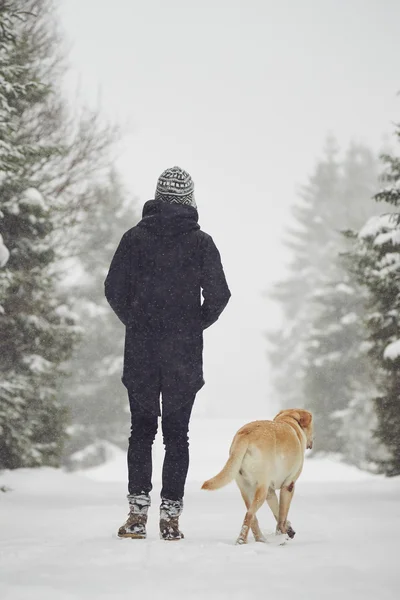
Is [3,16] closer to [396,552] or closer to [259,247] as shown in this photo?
[396,552]

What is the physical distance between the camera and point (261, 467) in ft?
13.1

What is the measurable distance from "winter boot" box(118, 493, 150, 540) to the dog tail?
646 millimetres

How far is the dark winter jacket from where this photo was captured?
14.3ft

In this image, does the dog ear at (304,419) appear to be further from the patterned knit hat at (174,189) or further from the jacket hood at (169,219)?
the patterned knit hat at (174,189)

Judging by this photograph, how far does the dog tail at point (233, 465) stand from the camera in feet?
12.6

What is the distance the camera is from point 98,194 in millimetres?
15164

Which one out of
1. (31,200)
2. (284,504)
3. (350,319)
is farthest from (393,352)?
(350,319)

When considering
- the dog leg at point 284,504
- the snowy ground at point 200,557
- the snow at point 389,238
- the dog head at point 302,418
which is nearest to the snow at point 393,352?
the snow at point 389,238

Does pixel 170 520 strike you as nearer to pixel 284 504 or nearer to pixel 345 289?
pixel 284 504

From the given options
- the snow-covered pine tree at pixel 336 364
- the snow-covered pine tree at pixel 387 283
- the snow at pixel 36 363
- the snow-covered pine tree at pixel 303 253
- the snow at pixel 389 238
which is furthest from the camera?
the snow-covered pine tree at pixel 303 253

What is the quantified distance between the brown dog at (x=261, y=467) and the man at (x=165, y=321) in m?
0.52

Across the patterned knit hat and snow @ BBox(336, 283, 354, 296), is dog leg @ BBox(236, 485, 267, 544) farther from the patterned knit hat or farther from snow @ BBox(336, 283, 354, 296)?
snow @ BBox(336, 283, 354, 296)

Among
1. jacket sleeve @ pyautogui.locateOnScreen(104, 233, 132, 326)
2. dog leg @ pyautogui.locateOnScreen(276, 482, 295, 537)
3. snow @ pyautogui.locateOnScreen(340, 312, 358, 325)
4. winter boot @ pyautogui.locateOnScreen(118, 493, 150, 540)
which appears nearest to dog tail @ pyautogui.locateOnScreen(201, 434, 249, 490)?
dog leg @ pyautogui.locateOnScreen(276, 482, 295, 537)

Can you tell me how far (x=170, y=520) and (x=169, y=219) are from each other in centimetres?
205
